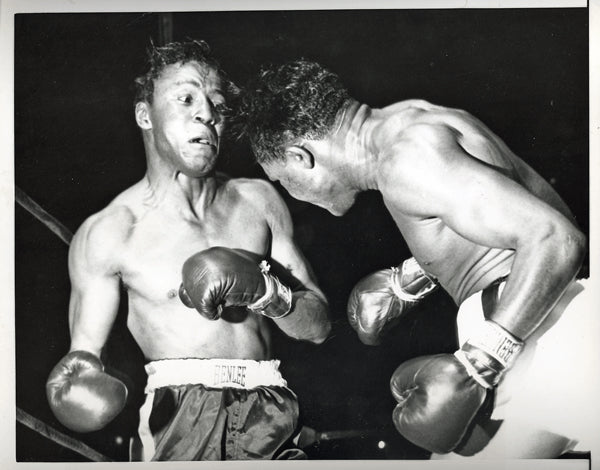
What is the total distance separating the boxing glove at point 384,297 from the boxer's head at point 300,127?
0.25 metres

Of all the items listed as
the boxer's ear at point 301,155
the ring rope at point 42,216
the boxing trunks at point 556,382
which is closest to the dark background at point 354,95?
the ring rope at point 42,216

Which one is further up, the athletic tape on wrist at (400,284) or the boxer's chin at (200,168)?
the boxer's chin at (200,168)

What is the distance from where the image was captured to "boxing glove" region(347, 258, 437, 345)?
2891mm

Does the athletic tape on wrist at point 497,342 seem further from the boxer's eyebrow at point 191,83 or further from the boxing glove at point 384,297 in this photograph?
the boxer's eyebrow at point 191,83

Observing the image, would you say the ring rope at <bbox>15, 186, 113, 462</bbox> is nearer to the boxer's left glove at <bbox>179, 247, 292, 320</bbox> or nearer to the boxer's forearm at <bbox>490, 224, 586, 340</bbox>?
the boxer's left glove at <bbox>179, 247, 292, 320</bbox>

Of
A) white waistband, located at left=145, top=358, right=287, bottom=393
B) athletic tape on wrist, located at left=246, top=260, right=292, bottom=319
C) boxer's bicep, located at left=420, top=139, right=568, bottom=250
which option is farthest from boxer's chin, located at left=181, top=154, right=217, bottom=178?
boxer's bicep, located at left=420, top=139, right=568, bottom=250

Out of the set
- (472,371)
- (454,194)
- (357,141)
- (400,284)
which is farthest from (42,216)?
(472,371)

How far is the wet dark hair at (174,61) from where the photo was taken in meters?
2.92

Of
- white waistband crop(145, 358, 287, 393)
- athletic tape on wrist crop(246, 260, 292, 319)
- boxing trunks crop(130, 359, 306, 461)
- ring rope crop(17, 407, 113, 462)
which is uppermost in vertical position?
athletic tape on wrist crop(246, 260, 292, 319)

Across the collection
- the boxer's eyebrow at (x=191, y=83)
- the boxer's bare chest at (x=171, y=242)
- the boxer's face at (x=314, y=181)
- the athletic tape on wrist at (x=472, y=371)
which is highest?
the boxer's eyebrow at (x=191, y=83)

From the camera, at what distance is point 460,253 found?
2.82 m

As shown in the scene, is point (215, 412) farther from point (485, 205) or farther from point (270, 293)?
point (485, 205)

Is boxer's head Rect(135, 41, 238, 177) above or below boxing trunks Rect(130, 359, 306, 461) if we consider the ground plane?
above

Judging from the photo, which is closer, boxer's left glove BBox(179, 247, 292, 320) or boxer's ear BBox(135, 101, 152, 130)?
boxer's left glove BBox(179, 247, 292, 320)
